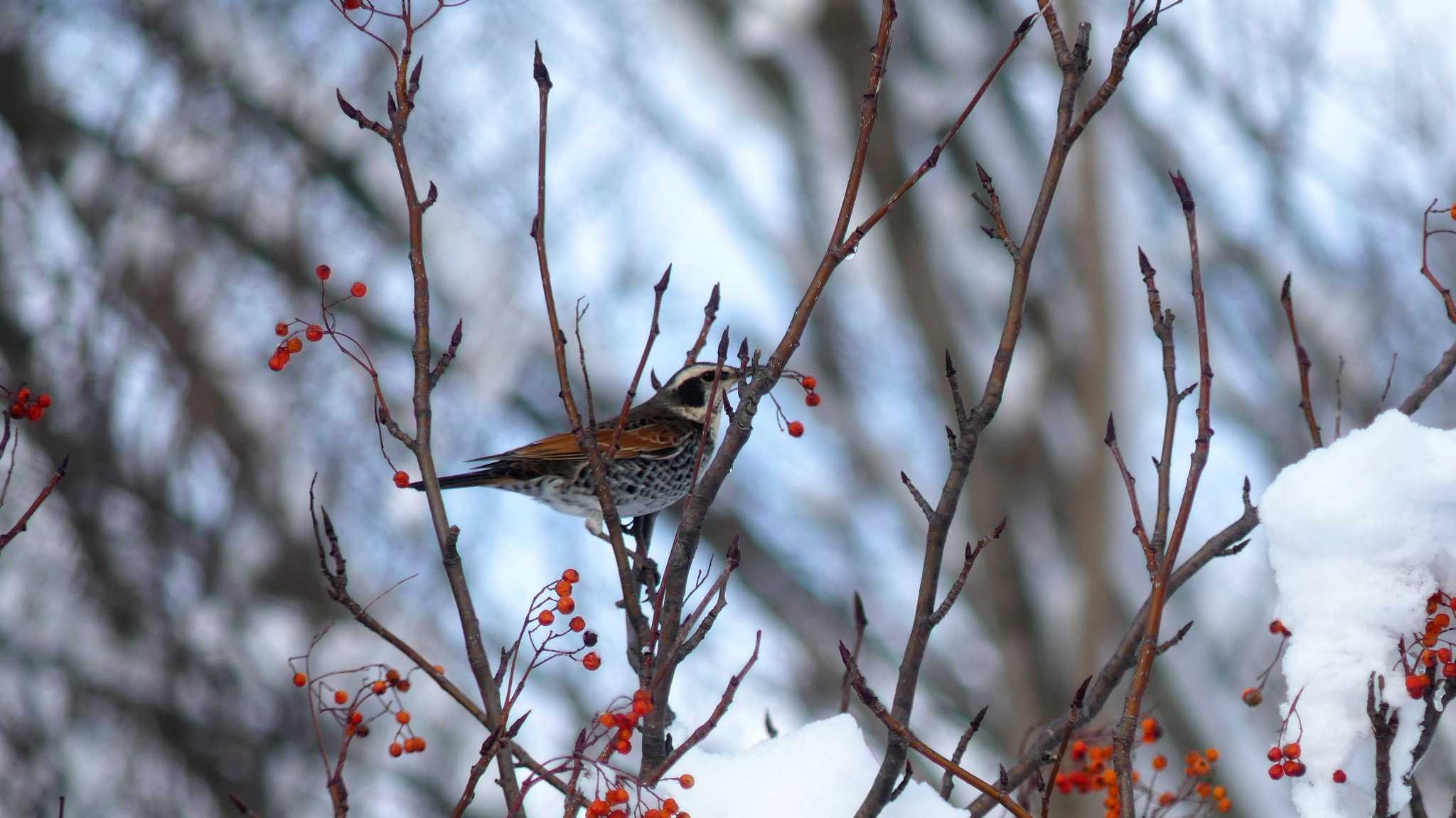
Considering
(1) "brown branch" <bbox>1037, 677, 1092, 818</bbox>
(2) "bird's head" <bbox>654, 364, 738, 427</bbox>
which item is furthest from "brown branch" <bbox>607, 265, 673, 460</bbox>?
(2) "bird's head" <bbox>654, 364, 738, 427</bbox>

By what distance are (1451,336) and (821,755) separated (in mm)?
9313

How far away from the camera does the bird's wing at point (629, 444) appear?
14.0 ft

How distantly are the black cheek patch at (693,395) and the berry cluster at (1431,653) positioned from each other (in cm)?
372

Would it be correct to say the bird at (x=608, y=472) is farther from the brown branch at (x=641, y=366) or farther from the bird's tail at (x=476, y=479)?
the brown branch at (x=641, y=366)

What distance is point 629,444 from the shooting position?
448 centimetres

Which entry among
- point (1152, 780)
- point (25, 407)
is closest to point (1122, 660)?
point (1152, 780)

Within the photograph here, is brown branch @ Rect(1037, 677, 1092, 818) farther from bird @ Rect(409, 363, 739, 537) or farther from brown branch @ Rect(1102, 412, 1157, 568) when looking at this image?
bird @ Rect(409, 363, 739, 537)

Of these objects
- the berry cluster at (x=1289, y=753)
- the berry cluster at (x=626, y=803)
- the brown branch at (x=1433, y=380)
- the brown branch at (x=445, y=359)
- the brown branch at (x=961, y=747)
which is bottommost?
the berry cluster at (x=1289, y=753)

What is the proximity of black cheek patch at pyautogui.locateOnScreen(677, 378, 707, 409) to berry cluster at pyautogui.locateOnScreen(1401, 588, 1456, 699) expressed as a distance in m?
3.72

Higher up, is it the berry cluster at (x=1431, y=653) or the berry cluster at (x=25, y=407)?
the berry cluster at (x=25, y=407)

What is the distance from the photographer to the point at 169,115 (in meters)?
8.04

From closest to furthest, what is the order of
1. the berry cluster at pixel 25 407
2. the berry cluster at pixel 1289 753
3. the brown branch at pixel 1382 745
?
the brown branch at pixel 1382 745
the berry cluster at pixel 1289 753
the berry cluster at pixel 25 407

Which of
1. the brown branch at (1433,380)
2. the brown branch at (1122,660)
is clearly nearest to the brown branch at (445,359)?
the brown branch at (1122,660)

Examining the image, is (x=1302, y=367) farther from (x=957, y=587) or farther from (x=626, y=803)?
(x=626, y=803)
